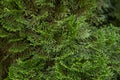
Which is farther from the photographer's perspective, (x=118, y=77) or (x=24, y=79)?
(x=118, y=77)

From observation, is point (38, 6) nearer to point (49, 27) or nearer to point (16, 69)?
point (49, 27)

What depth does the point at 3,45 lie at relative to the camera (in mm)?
3137

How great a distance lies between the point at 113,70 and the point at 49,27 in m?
0.94

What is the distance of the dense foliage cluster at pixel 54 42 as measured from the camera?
106 inches

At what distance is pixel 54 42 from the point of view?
9.12 feet

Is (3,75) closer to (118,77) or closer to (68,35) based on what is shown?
(68,35)

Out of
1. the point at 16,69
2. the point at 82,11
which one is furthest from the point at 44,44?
the point at 82,11

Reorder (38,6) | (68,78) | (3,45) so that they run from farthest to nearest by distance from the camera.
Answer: (3,45) → (38,6) → (68,78)

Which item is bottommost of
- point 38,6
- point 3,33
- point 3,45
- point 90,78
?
point 90,78

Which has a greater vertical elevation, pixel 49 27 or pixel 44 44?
pixel 49 27

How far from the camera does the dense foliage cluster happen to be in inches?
106

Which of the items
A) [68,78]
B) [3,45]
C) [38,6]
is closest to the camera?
[68,78]

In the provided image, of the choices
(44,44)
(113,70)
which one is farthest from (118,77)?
(44,44)

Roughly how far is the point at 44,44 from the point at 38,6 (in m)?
0.45
